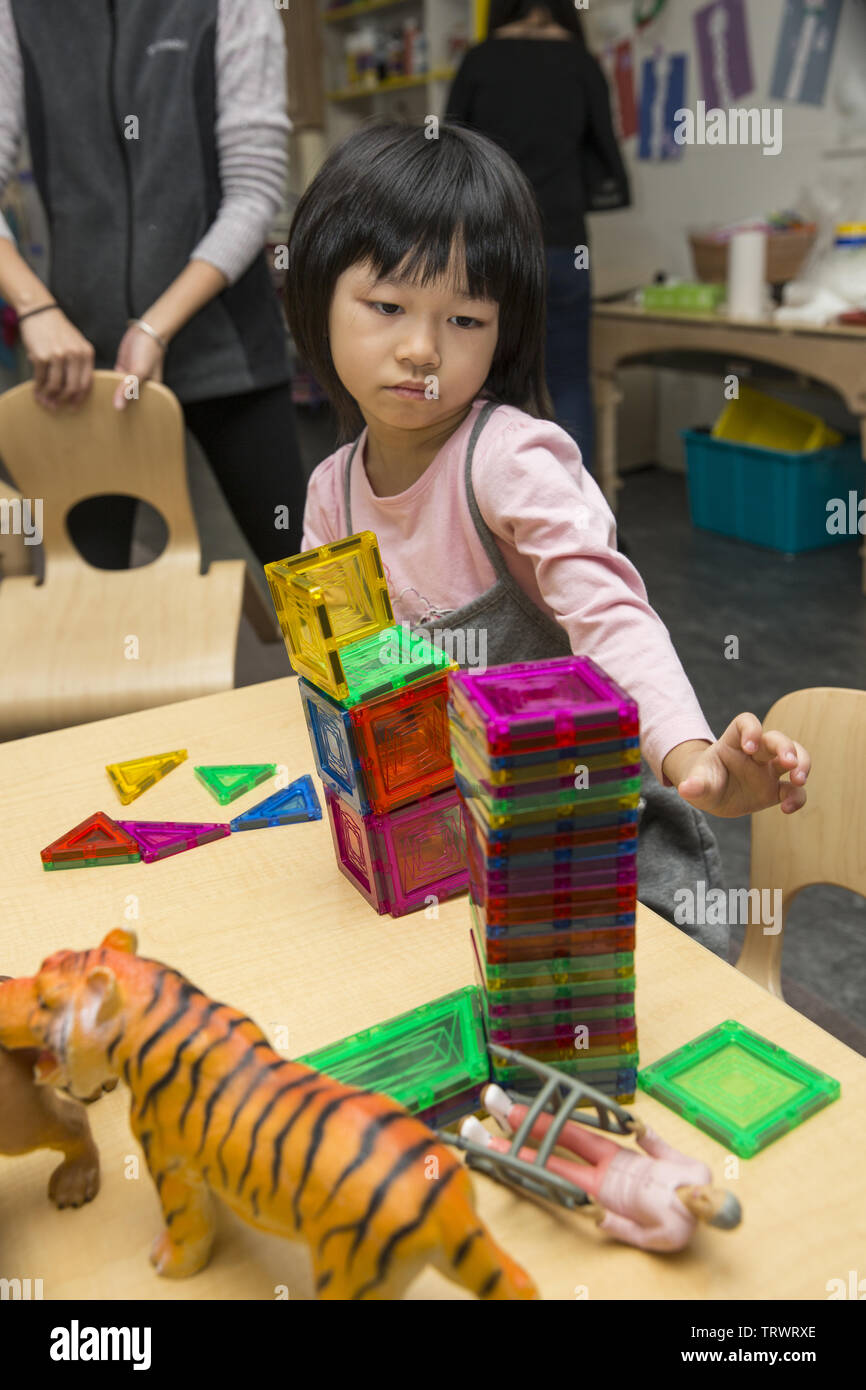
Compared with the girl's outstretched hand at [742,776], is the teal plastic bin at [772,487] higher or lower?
lower

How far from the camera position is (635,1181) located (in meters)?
0.48

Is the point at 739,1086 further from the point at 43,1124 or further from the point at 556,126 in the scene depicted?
the point at 556,126

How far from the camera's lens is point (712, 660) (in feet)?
8.30

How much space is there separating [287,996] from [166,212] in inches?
51.0

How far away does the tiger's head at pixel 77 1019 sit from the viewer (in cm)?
45

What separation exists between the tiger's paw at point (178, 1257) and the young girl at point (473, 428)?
375 millimetres

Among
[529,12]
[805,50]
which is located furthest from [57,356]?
[805,50]

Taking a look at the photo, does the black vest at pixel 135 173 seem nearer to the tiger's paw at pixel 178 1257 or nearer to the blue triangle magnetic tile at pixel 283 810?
the blue triangle magnetic tile at pixel 283 810

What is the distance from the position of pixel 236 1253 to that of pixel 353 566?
0.39 m

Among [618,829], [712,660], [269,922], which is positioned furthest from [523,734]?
[712,660]

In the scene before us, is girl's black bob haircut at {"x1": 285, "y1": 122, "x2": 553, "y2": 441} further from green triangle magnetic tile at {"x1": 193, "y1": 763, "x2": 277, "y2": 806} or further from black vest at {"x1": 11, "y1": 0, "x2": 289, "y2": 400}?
black vest at {"x1": 11, "y1": 0, "x2": 289, "y2": 400}

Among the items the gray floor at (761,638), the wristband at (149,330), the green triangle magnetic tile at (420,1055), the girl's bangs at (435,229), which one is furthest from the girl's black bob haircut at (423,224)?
the gray floor at (761,638)

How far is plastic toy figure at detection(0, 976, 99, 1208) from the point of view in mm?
486

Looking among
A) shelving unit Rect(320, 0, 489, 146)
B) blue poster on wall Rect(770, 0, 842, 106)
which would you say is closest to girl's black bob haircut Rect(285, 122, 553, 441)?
blue poster on wall Rect(770, 0, 842, 106)
